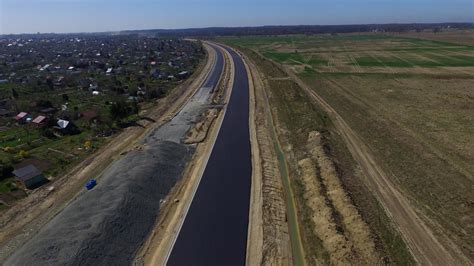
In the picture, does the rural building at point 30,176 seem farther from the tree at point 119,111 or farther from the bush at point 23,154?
the tree at point 119,111

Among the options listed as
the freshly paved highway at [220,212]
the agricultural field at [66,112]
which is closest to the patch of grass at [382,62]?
the agricultural field at [66,112]

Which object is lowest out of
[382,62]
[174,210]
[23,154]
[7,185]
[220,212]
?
[174,210]

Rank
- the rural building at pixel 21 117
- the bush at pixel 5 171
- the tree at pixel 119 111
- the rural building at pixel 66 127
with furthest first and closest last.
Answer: the rural building at pixel 21 117 → the tree at pixel 119 111 → the rural building at pixel 66 127 → the bush at pixel 5 171

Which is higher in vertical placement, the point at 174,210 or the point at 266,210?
the point at 266,210

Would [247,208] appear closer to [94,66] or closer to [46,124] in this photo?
[46,124]

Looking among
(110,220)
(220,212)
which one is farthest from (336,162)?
(110,220)

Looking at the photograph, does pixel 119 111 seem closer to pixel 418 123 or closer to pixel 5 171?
pixel 5 171

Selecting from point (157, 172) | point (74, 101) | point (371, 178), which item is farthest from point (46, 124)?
point (371, 178)
